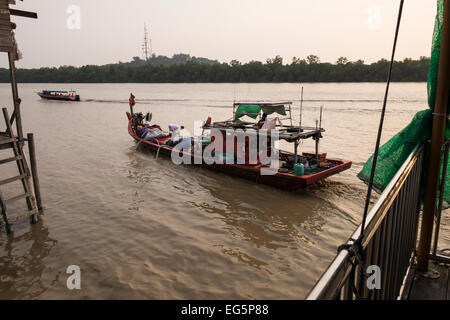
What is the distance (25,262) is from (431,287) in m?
7.90

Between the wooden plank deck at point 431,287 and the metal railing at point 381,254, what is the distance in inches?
8.1

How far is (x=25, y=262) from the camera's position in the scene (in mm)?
7242

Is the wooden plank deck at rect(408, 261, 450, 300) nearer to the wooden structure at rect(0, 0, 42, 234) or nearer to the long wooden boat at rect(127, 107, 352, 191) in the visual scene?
the long wooden boat at rect(127, 107, 352, 191)

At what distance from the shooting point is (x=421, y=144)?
10.8ft

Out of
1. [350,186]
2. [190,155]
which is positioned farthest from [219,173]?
[350,186]

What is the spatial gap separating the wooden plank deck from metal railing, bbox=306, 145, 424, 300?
21 centimetres

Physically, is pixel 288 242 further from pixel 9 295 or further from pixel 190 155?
pixel 190 155

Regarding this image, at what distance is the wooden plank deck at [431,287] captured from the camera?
10.8 ft

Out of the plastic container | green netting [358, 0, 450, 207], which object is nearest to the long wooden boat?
the plastic container

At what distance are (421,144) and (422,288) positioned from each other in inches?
61.6

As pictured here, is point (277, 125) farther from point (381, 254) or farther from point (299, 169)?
point (381, 254)

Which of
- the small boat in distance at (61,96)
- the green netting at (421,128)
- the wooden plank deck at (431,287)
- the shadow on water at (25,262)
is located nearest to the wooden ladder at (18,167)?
the shadow on water at (25,262)

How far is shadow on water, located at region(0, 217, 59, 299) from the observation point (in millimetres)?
6305

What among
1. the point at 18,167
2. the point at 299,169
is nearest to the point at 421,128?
the point at 299,169
